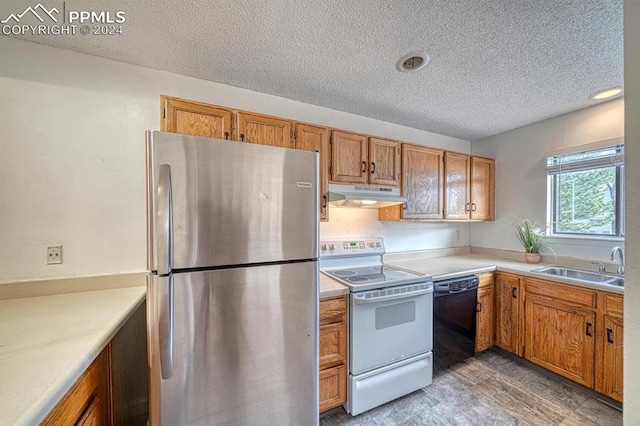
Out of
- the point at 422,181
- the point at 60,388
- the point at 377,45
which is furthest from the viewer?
the point at 422,181

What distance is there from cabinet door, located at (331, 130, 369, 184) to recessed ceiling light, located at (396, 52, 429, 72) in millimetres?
610

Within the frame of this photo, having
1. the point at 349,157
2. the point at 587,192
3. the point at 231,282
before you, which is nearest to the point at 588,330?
the point at 587,192

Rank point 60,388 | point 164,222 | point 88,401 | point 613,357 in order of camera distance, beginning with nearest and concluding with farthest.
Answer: point 60,388 < point 88,401 < point 164,222 < point 613,357

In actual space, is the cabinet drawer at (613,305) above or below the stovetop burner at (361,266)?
below

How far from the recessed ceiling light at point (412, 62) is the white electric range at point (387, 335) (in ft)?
4.99

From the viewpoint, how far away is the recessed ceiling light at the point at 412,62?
152 centimetres

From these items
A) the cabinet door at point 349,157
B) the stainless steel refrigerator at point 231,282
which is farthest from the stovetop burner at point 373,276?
the cabinet door at point 349,157

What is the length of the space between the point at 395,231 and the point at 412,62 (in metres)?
1.64

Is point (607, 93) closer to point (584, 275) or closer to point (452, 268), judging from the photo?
point (584, 275)

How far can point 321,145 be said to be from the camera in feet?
6.36

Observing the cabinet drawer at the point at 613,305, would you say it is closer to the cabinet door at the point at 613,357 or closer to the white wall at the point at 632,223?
the cabinet door at the point at 613,357

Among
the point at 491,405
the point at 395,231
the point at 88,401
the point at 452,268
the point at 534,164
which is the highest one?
the point at 534,164

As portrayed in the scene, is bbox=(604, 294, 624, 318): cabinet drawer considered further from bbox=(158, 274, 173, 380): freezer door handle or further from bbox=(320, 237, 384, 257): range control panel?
bbox=(158, 274, 173, 380): freezer door handle

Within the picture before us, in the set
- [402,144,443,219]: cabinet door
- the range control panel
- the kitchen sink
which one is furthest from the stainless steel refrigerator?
the kitchen sink
